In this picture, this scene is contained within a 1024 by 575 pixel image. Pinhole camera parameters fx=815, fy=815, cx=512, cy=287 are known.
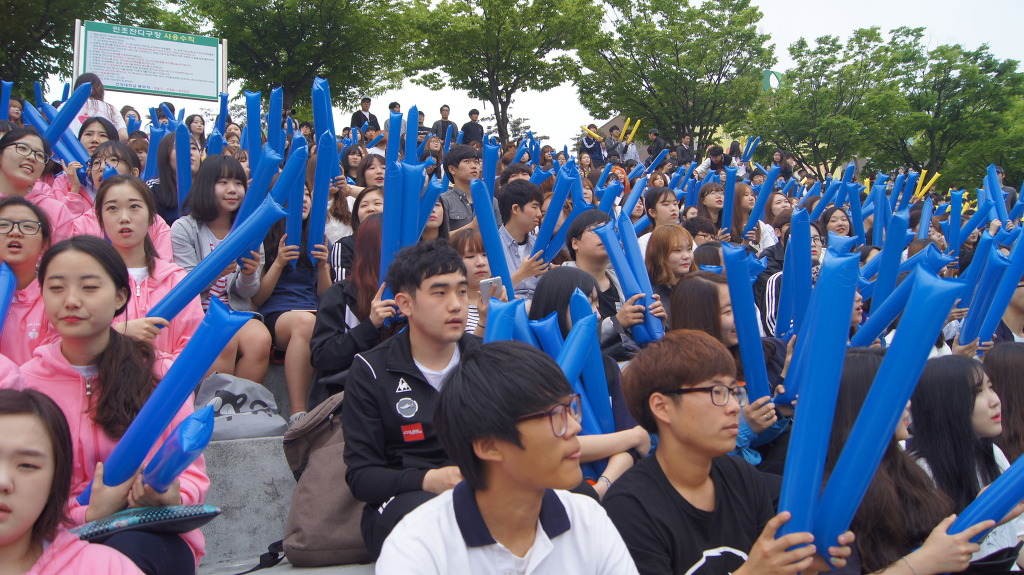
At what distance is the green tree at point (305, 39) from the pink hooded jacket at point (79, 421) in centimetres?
2077

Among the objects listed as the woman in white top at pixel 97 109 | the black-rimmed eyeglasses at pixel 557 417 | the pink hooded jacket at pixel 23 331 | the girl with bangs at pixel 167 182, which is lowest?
the black-rimmed eyeglasses at pixel 557 417

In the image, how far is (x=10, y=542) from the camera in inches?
74.9

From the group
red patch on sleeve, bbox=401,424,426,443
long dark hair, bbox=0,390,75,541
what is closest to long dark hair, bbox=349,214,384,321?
red patch on sleeve, bbox=401,424,426,443

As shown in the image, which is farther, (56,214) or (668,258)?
(668,258)

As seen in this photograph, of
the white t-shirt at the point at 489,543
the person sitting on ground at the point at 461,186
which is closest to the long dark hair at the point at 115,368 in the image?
the white t-shirt at the point at 489,543

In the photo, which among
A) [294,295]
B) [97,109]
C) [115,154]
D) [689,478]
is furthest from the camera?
[97,109]

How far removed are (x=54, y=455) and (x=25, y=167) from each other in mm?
3261

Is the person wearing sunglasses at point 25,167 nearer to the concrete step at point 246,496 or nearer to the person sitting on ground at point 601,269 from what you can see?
the concrete step at point 246,496

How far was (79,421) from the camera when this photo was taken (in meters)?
2.58

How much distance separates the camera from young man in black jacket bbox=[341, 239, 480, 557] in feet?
9.09

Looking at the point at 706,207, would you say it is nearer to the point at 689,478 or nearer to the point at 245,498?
the point at 245,498

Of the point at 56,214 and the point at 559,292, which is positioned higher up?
the point at 56,214

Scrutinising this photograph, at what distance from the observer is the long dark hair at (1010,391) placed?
3365 mm

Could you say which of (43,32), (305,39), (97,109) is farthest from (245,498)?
(305,39)
